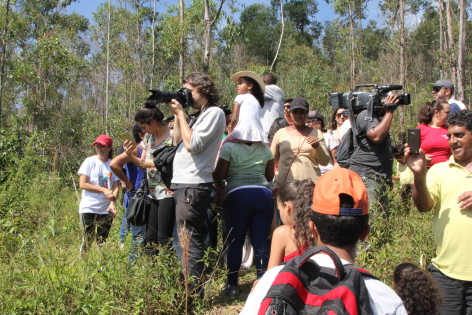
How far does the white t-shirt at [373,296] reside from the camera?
1.28 m

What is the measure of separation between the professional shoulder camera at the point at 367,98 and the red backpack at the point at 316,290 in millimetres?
2789

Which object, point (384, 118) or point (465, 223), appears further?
point (384, 118)

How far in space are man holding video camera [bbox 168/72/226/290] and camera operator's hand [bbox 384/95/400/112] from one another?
1.36m

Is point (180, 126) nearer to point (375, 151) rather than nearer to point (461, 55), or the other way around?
point (375, 151)

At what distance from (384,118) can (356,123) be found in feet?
0.93

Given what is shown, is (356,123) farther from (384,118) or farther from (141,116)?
(141,116)

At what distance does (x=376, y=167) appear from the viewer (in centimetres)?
390

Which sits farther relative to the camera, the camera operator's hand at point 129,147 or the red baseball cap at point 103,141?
the red baseball cap at point 103,141

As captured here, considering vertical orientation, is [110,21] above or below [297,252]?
above

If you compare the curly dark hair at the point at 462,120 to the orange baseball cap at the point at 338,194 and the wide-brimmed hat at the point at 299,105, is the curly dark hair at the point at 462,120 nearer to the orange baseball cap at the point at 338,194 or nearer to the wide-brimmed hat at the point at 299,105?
the orange baseball cap at the point at 338,194

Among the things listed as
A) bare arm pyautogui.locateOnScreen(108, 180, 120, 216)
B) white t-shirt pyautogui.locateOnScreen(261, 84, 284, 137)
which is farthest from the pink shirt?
bare arm pyautogui.locateOnScreen(108, 180, 120, 216)

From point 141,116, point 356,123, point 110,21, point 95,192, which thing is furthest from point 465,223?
point 110,21

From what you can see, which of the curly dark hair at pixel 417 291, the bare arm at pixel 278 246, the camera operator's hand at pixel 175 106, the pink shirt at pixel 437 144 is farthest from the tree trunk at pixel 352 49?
the curly dark hair at pixel 417 291

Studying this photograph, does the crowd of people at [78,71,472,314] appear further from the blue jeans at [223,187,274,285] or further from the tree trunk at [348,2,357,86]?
the tree trunk at [348,2,357,86]
